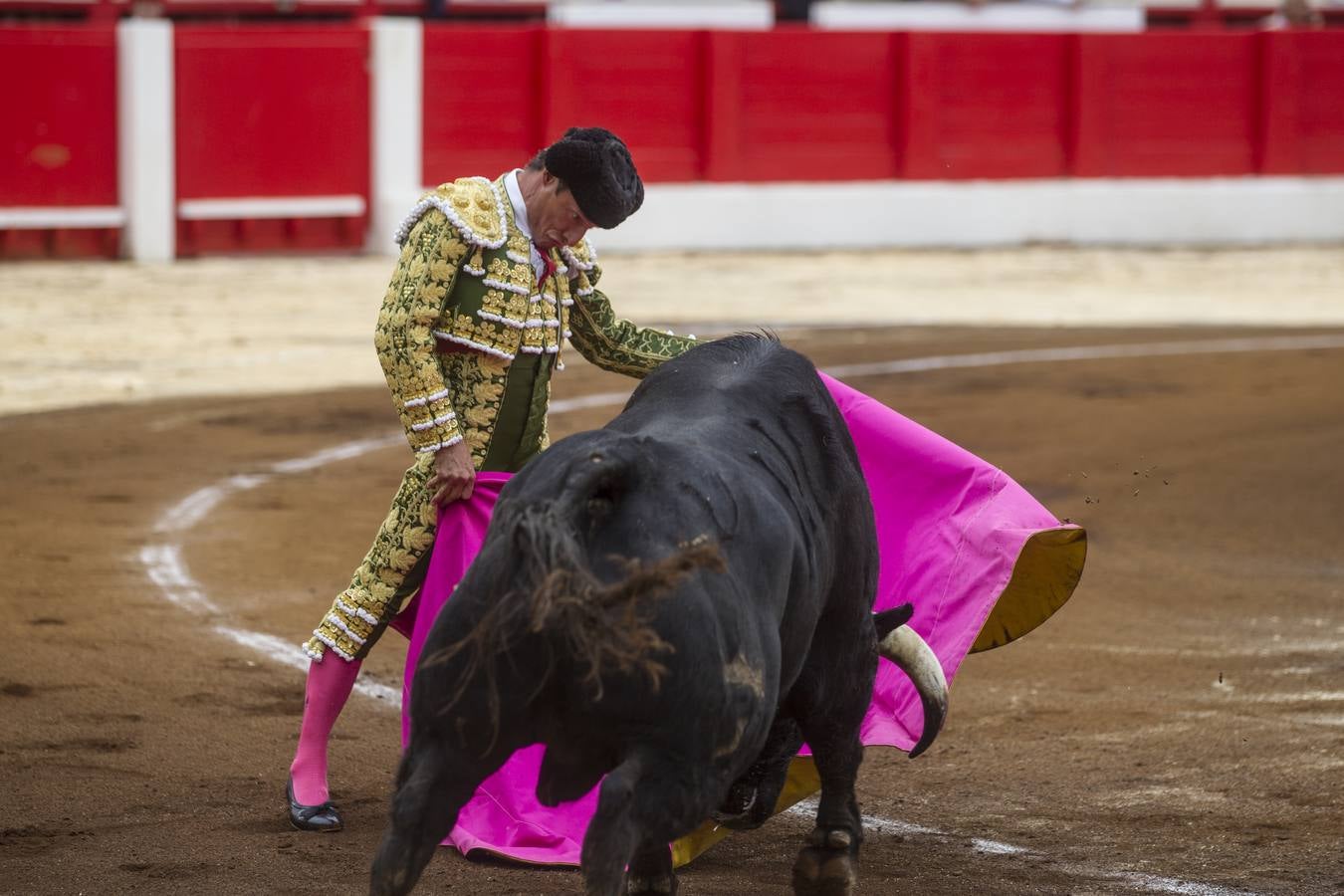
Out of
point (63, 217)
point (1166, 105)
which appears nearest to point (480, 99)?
point (63, 217)

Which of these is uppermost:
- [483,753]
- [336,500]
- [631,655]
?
[631,655]

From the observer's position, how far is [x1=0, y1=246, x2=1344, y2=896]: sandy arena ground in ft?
10.7

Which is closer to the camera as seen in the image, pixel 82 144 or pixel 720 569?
pixel 720 569

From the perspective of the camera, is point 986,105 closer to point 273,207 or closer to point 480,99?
point 480,99

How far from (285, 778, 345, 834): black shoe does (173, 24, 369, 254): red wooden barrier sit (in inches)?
339

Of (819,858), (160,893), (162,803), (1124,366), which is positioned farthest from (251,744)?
(1124,366)

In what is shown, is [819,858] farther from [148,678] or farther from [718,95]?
[718,95]

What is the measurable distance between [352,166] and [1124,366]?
16.7 feet

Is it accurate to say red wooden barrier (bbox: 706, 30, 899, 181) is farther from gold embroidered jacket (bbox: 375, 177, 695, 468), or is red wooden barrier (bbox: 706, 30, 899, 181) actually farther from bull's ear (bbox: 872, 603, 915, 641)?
bull's ear (bbox: 872, 603, 915, 641)

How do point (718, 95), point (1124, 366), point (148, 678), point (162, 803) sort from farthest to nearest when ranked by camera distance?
point (718, 95) → point (1124, 366) → point (148, 678) → point (162, 803)

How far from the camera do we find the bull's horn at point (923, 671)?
3.08 m

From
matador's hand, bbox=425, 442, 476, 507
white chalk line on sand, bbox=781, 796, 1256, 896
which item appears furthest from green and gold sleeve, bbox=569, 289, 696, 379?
white chalk line on sand, bbox=781, 796, 1256, 896

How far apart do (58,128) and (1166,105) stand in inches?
299

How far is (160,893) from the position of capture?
9.84 ft
